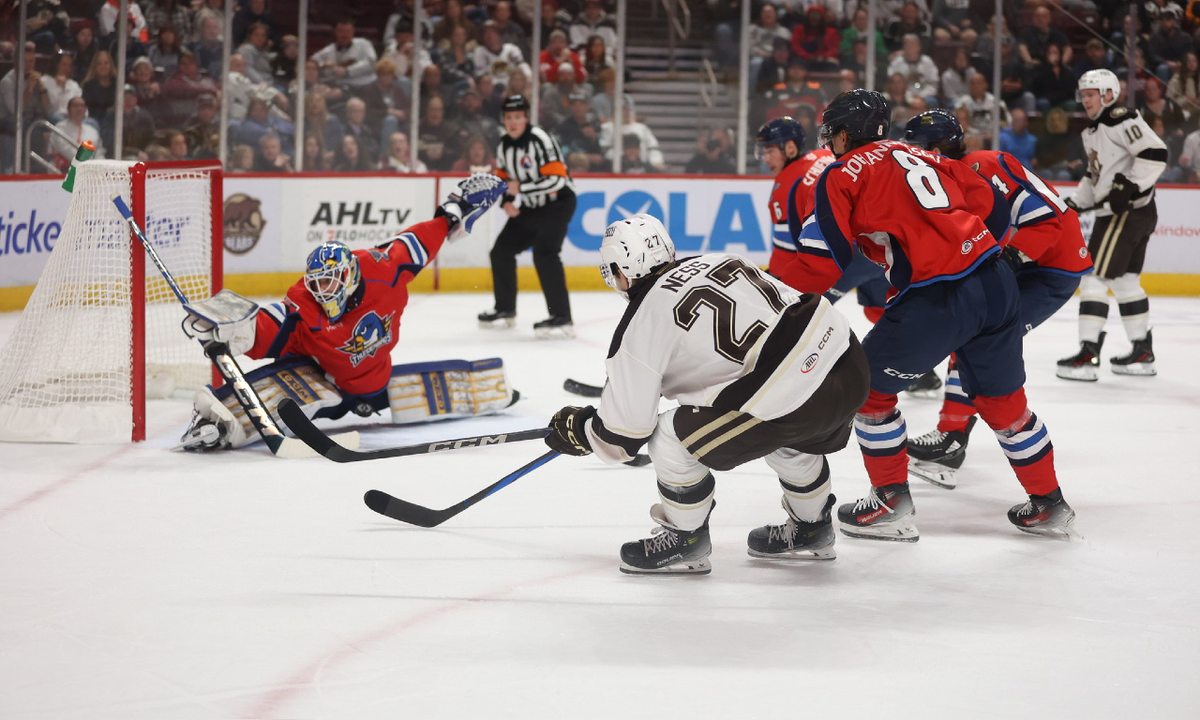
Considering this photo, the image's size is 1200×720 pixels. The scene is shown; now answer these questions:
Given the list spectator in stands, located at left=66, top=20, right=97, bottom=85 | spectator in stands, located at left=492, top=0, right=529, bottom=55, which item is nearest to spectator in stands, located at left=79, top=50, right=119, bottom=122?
spectator in stands, located at left=66, top=20, right=97, bottom=85

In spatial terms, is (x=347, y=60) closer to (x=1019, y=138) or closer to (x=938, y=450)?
(x=1019, y=138)

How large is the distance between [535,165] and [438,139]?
2634mm

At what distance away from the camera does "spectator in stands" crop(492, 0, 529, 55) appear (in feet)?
31.1

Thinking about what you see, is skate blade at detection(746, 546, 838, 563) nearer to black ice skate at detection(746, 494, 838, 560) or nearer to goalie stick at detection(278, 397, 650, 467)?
black ice skate at detection(746, 494, 838, 560)

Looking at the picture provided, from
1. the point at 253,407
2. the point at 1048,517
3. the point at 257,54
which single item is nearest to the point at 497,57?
the point at 257,54

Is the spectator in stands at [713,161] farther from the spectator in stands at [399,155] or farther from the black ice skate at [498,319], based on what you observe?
the black ice skate at [498,319]

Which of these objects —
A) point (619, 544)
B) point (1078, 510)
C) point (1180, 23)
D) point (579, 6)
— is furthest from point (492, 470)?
point (1180, 23)

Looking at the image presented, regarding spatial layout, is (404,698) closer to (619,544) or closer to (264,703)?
(264,703)

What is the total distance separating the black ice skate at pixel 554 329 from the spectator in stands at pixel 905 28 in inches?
175

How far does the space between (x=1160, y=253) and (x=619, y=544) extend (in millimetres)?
7120

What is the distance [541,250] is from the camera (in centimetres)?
691

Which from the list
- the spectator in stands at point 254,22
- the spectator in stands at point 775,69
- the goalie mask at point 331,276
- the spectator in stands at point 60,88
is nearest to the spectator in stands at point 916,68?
the spectator in stands at point 775,69

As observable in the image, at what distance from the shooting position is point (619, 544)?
328 cm

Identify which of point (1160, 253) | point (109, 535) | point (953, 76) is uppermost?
point (953, 76)
